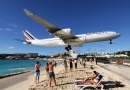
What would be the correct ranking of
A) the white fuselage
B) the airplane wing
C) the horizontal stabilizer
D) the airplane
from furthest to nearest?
the white fuselage → the airplane → the airplane wing → the horizontal stabilizer

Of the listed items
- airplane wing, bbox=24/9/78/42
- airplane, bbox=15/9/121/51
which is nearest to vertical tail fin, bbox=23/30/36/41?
airplane, bbox=15/9/121/51

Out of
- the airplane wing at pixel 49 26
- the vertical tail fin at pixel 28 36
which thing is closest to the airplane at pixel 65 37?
the airplane wing at pixel 49 26

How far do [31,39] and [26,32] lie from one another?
10.3ft

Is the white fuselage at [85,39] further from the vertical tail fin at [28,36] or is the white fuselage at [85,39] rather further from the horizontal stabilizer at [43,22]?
the horizontal stabilizer at [43,22]

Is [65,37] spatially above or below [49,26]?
below

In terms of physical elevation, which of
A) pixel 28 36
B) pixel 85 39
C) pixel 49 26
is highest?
pixel 28 36

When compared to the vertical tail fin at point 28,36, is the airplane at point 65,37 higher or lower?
lower

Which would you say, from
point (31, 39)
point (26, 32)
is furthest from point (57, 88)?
point (26, 32)

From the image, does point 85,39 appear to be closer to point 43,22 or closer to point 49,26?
point 49,26

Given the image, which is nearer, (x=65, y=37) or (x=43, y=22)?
(x=43, y=22)

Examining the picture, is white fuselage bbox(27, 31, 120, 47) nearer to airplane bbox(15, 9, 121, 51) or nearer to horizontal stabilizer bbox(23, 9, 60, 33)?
airplane bbox(15, 9, 121, 51)

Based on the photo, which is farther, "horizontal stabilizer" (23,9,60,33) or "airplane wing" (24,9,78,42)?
"airplane wing" (24,9,78,42)

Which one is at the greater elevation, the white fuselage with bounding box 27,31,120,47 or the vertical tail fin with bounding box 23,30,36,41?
the vertical tail fin with bounding box 23,30,36,41

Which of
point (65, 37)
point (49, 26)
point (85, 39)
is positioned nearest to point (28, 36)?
point (65, 37)
